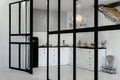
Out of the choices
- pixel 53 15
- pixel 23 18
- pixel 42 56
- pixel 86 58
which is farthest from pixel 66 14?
pixel 42 56

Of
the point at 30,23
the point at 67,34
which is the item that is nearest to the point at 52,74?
the point at 67,34

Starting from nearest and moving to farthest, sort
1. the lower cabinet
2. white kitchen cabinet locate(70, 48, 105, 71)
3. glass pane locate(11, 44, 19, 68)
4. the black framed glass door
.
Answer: white kitchen cabinet locate(70, 48, 105, 71)
the lower cabinet
the black framed glass door
glass pane locate(11, 44, 19, 68)

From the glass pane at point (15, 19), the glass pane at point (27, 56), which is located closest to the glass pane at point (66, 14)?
the glass pane at point (27, 56)

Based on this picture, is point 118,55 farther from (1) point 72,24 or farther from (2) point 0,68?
(2) point 0,68

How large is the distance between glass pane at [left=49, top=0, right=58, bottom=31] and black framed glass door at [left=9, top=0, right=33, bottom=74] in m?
1.43

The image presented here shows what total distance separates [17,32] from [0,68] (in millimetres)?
A: 1792

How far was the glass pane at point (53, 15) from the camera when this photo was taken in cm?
525

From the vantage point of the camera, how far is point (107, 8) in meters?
3.57

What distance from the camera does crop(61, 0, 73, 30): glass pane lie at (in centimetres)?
462

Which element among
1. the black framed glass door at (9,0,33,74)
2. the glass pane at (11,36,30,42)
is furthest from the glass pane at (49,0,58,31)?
the glass pane at (11,36,30,42)

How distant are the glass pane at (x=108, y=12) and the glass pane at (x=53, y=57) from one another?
6.62ft

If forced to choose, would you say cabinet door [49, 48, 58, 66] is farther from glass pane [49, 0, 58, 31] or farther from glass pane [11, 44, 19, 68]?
glass pane [11, 44, 19, 68]

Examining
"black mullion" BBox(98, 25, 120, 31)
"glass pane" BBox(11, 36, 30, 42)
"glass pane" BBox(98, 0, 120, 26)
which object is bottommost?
"glass pane" BBox(11, 36, 30, 42)

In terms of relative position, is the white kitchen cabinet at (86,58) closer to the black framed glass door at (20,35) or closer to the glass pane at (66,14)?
the glass pane at (66,14)
